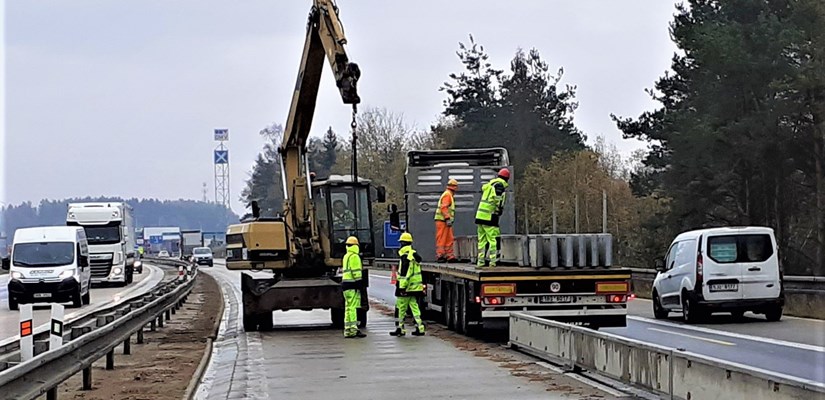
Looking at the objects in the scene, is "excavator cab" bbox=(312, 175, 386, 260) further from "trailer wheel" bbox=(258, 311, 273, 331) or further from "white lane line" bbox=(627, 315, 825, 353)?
"white lane line" bbox=(627, 315, 825, 353)

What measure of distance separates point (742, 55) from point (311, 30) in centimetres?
2693

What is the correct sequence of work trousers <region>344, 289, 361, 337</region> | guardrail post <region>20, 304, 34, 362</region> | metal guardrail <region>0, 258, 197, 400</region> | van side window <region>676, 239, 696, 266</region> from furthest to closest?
van side window <region>676, 239, 696, 266</region>
work trousers <region>344, 289, 361, 337</region>
guardrail post <region>20, 304, 34, 362</region>
metal guardrail <region>0, 258, 197, 400</region>

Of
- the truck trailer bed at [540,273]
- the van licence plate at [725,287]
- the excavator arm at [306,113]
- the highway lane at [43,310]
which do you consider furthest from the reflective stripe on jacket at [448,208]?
the highway lane at [43,310]

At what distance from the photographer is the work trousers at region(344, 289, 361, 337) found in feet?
68.1

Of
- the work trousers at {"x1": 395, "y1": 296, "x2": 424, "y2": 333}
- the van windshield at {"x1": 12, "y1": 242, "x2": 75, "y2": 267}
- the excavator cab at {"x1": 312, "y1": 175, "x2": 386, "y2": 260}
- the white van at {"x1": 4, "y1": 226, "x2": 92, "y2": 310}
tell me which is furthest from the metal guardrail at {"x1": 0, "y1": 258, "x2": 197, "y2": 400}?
the van windshield at {"x1": 12, "y1": 242, "x2": 75, "y2": 267}

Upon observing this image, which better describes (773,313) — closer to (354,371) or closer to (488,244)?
(488,244)

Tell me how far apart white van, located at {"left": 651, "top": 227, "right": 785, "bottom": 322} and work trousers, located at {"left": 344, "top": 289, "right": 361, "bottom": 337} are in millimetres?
6550

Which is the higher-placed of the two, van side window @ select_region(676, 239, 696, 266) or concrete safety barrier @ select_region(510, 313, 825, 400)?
van side window @ select_region(676, 239, 696, 266)

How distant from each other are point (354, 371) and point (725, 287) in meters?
9.88

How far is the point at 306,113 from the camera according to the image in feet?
80.3

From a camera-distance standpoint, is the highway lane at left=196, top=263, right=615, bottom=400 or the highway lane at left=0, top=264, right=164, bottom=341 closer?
the highway lane at left=196, top=263, right=615, bottom=400

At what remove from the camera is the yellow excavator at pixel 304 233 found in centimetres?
2327

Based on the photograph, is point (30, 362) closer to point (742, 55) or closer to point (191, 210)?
point (742, 55)

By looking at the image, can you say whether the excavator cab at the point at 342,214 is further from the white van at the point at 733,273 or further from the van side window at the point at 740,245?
the van side window at the point at 740,245
